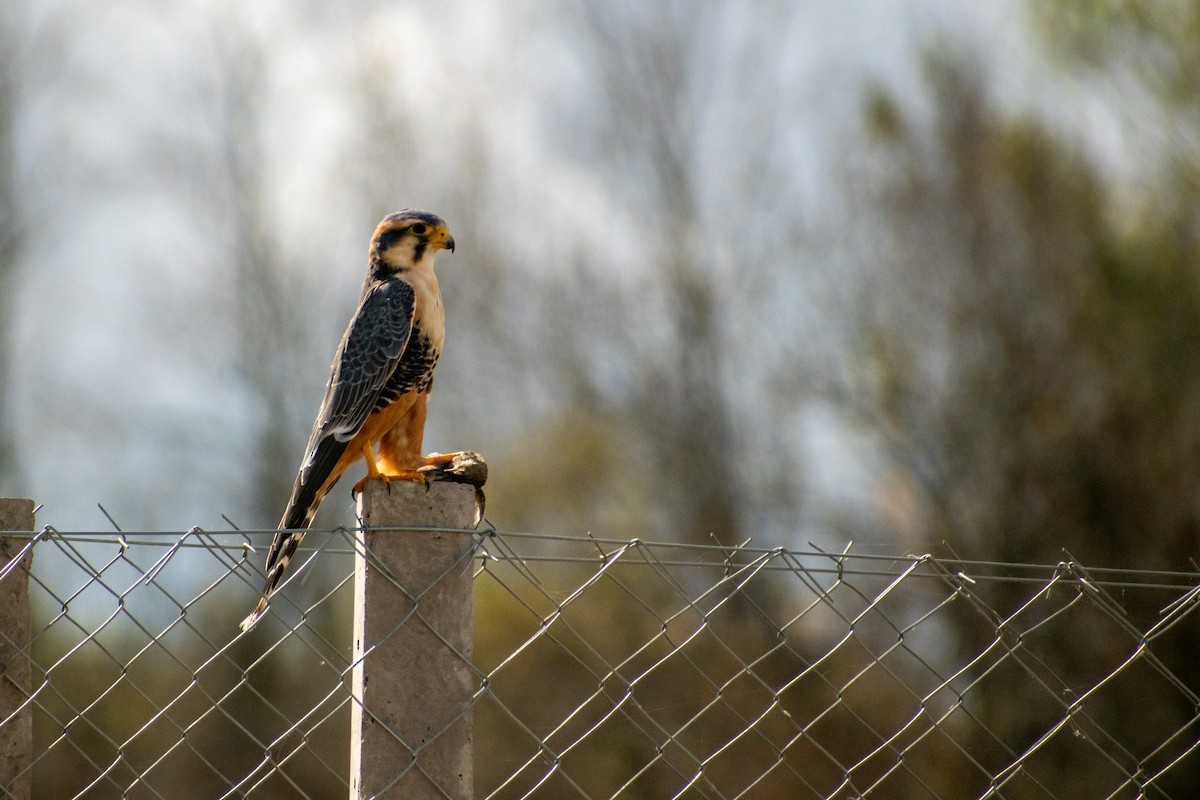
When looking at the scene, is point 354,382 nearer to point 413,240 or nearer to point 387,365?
point 387,365

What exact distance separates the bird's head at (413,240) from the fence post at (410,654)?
6.90 ft

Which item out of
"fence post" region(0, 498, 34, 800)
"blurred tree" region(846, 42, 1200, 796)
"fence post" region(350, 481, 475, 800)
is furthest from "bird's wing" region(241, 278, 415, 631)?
"blurred tree" region(846, 42, 1200, 796)

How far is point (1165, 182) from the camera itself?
37.9 feet

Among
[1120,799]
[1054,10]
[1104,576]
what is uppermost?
[1054,10]

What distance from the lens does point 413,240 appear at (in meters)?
4.05

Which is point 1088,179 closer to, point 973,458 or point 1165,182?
point 1165,182

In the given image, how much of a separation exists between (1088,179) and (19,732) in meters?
11.8

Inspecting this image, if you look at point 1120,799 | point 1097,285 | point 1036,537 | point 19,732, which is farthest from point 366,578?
point 1097,285

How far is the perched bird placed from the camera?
3547 millimetres

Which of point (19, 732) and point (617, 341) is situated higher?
point (617, 341)

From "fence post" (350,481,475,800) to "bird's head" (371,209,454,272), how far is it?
2.10 meters

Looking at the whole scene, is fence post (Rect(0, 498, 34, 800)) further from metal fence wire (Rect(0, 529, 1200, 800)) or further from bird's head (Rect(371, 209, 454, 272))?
metal fence wire (Rect(0, 529, 1200, 800))

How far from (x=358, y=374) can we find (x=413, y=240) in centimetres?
58

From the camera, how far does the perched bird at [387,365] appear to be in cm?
355
